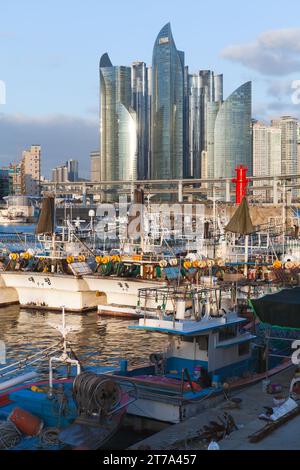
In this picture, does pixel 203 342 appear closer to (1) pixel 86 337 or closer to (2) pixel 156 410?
(2) pixel 156 410

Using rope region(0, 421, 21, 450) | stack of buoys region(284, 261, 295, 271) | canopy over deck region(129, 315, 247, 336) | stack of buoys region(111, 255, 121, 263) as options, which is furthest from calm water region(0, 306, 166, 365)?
rope region(0, 421, 21, 450)

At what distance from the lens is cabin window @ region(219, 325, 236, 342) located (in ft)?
57.1

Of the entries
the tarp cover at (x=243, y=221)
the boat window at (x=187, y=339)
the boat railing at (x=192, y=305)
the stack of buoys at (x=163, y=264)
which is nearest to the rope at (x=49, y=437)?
the boat railing at (x=192, y=305)

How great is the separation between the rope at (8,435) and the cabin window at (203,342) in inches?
218

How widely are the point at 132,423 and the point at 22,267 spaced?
2352 centimetres

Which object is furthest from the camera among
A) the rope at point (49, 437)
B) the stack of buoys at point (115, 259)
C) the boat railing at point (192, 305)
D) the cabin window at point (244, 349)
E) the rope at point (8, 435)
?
the stack of buoys at point (115, 259)

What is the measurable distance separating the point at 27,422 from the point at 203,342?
5.35m

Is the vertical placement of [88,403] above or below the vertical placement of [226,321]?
below

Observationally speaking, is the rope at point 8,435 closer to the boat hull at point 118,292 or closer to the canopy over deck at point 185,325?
the canopy over deck at point 185,325

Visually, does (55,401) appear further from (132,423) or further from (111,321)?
(111,321)

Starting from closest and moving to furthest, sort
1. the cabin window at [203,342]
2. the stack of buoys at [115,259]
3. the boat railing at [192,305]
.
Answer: the cabin window at [203,342], the boat railing at [192,305], the stack of buoys at [115,259]

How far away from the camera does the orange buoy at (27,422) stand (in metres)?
14.2

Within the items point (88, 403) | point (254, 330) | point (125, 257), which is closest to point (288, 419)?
point (88, 403)
